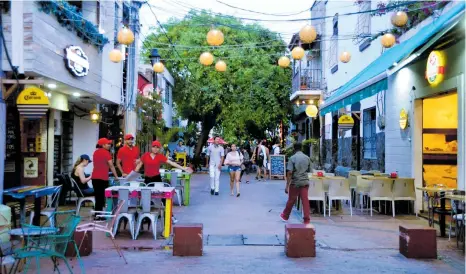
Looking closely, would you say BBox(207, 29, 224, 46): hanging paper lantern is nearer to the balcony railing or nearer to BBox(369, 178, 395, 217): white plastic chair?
BBox(369, 178, 395, 217): white plastic chair

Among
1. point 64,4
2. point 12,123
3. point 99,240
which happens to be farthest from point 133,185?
point 64,4

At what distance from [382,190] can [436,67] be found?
9.74 feet

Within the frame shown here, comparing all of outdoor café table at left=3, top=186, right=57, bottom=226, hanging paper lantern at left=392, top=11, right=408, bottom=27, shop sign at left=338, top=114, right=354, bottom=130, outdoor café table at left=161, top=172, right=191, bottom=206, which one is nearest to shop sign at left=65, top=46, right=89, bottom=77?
outdoor café table at left=161, top=172, right=191, bottom=206

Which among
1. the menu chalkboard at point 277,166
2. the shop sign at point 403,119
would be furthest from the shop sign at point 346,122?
the menu chalkboard at point 277,166

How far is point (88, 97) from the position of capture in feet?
48.7

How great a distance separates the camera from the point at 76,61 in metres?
12.4

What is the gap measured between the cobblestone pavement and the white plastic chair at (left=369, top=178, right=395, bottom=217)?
0.42 m

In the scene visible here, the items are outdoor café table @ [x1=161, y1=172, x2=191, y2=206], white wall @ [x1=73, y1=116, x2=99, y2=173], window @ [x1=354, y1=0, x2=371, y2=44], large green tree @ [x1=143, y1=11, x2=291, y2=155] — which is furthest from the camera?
large green tree @ [x1=143, y1=11, x2=291, y2=155]

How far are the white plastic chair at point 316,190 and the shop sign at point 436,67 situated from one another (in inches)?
126

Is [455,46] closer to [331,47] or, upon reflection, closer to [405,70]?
[405,70]

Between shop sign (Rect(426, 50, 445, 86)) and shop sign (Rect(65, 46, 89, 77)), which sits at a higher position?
shop sign (Rect(65, 46, 89, 77))

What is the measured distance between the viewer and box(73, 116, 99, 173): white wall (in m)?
16.8

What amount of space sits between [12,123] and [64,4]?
286 centimetres

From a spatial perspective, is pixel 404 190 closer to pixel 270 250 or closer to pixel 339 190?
pixel 339 190
